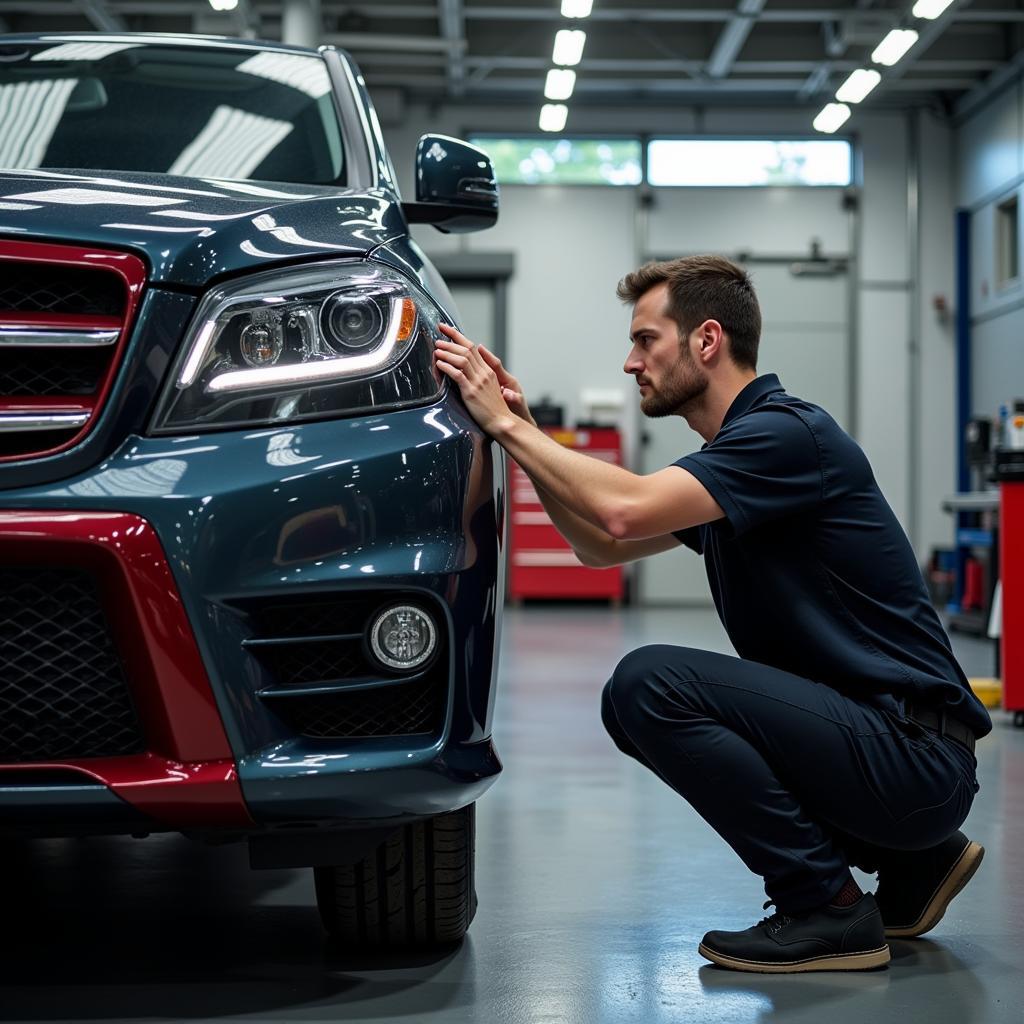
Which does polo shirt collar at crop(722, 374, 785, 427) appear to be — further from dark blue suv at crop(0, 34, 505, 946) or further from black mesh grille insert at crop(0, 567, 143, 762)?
black mesh grille insert at crop(0, 567, 143, 762)

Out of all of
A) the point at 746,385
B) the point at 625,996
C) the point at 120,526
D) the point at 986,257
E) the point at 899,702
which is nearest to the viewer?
the point at 120,526

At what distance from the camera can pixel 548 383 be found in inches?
503

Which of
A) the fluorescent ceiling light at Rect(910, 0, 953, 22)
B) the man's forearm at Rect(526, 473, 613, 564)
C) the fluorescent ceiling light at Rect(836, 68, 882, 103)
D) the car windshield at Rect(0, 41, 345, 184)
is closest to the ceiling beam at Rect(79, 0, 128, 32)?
the fluorescent ceiling light at Rect(836, 68, 882, 103)

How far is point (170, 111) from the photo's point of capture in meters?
2.54

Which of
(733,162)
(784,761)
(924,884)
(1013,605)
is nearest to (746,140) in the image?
(733,162)

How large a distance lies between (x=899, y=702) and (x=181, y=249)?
1249 millimetres

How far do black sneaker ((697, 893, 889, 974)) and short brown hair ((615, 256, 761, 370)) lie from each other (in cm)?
87

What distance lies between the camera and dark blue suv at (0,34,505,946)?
4.99 feet

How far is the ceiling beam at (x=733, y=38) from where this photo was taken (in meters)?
10.8

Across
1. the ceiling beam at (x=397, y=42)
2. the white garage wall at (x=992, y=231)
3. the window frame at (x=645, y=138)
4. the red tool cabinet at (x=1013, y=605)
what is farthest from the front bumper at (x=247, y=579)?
the window frame at (x=645, y=138)

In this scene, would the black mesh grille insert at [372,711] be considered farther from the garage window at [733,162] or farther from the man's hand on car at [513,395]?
the garage window at [733,162]

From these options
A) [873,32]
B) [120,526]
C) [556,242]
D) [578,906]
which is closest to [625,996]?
[578,906]

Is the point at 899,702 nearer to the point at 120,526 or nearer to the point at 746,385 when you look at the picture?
the point at 746,385

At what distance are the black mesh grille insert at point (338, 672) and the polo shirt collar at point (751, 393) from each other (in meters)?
0.79
